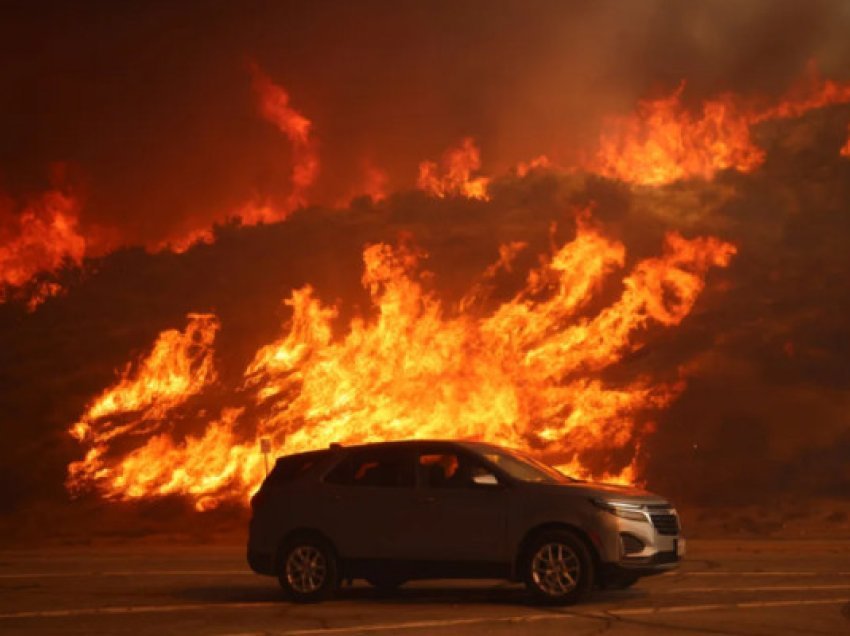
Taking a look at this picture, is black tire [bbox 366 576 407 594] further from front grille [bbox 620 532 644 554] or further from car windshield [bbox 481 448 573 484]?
front grille [bbox 620 532 644 554]

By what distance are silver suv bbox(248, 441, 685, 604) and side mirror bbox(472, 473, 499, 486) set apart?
0.01m

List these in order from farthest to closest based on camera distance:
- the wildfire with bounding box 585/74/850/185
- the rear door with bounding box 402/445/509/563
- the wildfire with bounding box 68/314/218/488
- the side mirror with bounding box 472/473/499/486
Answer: the wildfire with bounding box 585/74/850/185 < the wildfire with bounding box 68/314/218/488 < the side mirror with bounding box 472/473/499/486 < the rear door with bounding box 402/445/509/563

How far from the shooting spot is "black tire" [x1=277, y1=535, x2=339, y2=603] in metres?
14.1

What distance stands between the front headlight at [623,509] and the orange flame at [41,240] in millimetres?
40606

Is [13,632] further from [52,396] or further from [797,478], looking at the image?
[52,396]

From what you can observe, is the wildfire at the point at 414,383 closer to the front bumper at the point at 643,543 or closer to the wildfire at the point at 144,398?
the wildfire at the point at 144,398

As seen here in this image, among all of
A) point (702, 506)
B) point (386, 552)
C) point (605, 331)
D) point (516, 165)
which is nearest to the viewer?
point (386, 552)

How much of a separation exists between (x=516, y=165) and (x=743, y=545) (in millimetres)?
32124

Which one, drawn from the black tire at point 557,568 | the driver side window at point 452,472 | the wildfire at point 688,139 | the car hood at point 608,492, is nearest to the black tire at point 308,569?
the driver side window at point 452,472

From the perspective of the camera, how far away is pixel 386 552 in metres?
13.9

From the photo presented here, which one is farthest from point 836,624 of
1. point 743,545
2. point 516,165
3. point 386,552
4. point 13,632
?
point 516,165

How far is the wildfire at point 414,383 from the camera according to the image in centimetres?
3388

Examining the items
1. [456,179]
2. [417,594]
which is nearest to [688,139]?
[456,179]

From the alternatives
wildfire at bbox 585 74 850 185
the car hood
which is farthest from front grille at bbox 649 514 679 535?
wildfire at bbox 585 74 850 185
